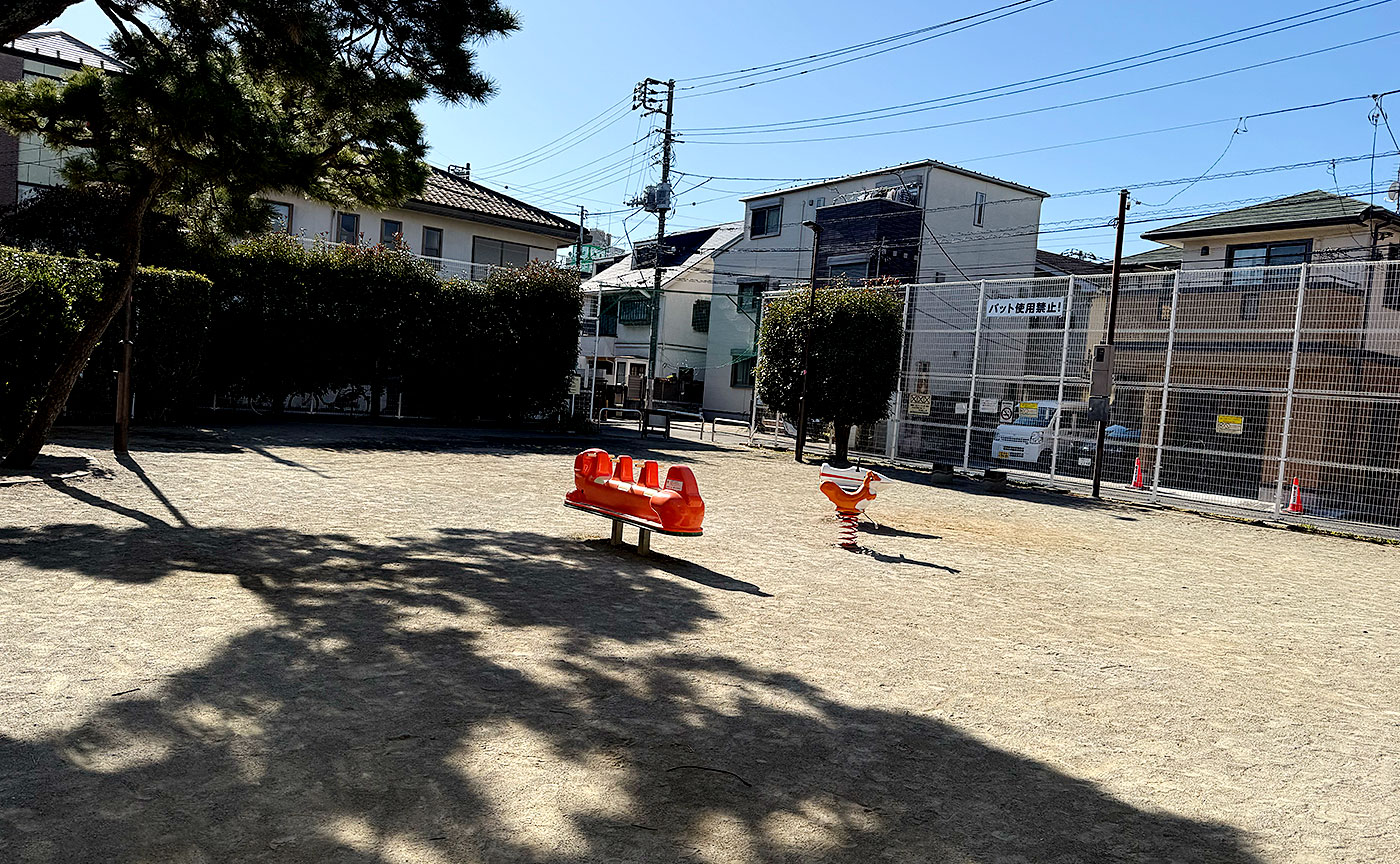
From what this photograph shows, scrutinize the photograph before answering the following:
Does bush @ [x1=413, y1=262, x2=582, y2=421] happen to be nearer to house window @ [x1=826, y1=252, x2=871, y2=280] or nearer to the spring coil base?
the spring coil base

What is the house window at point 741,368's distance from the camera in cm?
3851

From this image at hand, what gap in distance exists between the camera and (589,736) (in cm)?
366

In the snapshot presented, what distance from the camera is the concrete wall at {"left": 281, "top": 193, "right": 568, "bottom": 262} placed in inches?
962

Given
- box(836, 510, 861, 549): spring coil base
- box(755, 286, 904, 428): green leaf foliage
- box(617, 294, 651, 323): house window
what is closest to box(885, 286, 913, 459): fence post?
box(755, 286, 904, 428): green leaf foliage

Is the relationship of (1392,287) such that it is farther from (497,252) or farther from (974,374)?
(497,252)

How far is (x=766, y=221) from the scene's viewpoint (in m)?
39.7

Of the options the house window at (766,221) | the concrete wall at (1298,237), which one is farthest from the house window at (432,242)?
the concrete wall at (1298,237)

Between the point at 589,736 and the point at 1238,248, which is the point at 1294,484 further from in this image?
the point at 1238,248

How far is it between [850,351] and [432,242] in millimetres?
14333

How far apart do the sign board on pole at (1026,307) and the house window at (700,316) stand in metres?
25.5

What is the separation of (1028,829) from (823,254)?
33.6 metres

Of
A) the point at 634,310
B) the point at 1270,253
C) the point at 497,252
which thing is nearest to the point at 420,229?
the point at 497,252

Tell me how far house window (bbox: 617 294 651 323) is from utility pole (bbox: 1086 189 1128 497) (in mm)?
29152

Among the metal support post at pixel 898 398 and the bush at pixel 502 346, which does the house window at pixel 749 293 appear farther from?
the metal support post at pixel 898 398
